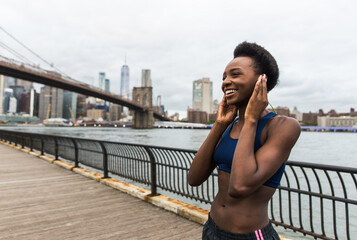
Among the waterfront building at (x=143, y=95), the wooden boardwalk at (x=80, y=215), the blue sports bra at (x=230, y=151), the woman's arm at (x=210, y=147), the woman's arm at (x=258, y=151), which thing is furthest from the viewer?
the waterfront building at (x=143, y=95)

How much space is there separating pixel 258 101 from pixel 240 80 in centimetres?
14

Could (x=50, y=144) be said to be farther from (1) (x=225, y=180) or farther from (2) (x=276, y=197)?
(1) (x=225, y=180)

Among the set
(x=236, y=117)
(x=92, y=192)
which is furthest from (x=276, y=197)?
(x=236, y=117)

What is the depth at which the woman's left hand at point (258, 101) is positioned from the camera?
111cm

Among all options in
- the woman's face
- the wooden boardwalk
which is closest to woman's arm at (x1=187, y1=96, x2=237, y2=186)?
the woman's face

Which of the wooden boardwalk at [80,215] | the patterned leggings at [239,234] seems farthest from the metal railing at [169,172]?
the patterned leggings at [239,234]

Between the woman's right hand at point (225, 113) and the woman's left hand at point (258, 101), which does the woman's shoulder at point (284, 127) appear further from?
the woman's right hand at point (225, 113)

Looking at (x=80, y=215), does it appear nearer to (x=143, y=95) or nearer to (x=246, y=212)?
(x=246, y=212)

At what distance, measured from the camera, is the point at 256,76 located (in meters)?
1.21

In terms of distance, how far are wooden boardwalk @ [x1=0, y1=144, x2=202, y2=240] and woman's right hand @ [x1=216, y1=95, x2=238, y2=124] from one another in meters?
2.28

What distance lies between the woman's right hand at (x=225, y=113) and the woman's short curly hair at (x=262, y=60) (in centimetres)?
22

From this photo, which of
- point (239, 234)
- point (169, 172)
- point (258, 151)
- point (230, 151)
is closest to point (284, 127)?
point (258, 151)

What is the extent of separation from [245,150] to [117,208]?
369cm

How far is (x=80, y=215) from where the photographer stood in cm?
399
